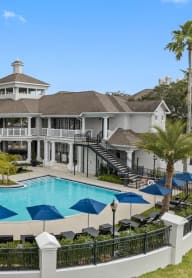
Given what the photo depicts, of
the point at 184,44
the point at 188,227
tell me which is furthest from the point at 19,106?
the point at 188,227

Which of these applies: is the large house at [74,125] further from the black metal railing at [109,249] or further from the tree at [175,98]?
the black metal railing at [109,249]

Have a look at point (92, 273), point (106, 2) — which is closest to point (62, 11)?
point (106, 2)

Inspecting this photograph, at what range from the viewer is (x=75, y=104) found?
34.3 meters

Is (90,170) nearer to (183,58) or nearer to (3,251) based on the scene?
(183,58)

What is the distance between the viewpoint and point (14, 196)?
2347 cm

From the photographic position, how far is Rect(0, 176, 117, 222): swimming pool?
70.0 feet

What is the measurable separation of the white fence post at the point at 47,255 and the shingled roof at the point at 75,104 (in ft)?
72.0

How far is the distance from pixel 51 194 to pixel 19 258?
14643 mm

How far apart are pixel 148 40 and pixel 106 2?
934cm

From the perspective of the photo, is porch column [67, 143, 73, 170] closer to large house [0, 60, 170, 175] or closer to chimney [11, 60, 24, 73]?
large house [0, 60, 170, 175]

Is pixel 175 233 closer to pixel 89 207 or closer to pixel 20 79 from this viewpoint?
pixel 89 207

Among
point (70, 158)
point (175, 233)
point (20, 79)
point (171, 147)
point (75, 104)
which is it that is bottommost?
point (175, 233)

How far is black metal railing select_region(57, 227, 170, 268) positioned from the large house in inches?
Result: 632

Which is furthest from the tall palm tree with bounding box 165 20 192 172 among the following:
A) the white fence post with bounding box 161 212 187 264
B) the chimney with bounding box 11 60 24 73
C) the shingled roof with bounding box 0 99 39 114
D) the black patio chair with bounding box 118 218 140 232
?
the chimney with bounding box 11 60 24 73
